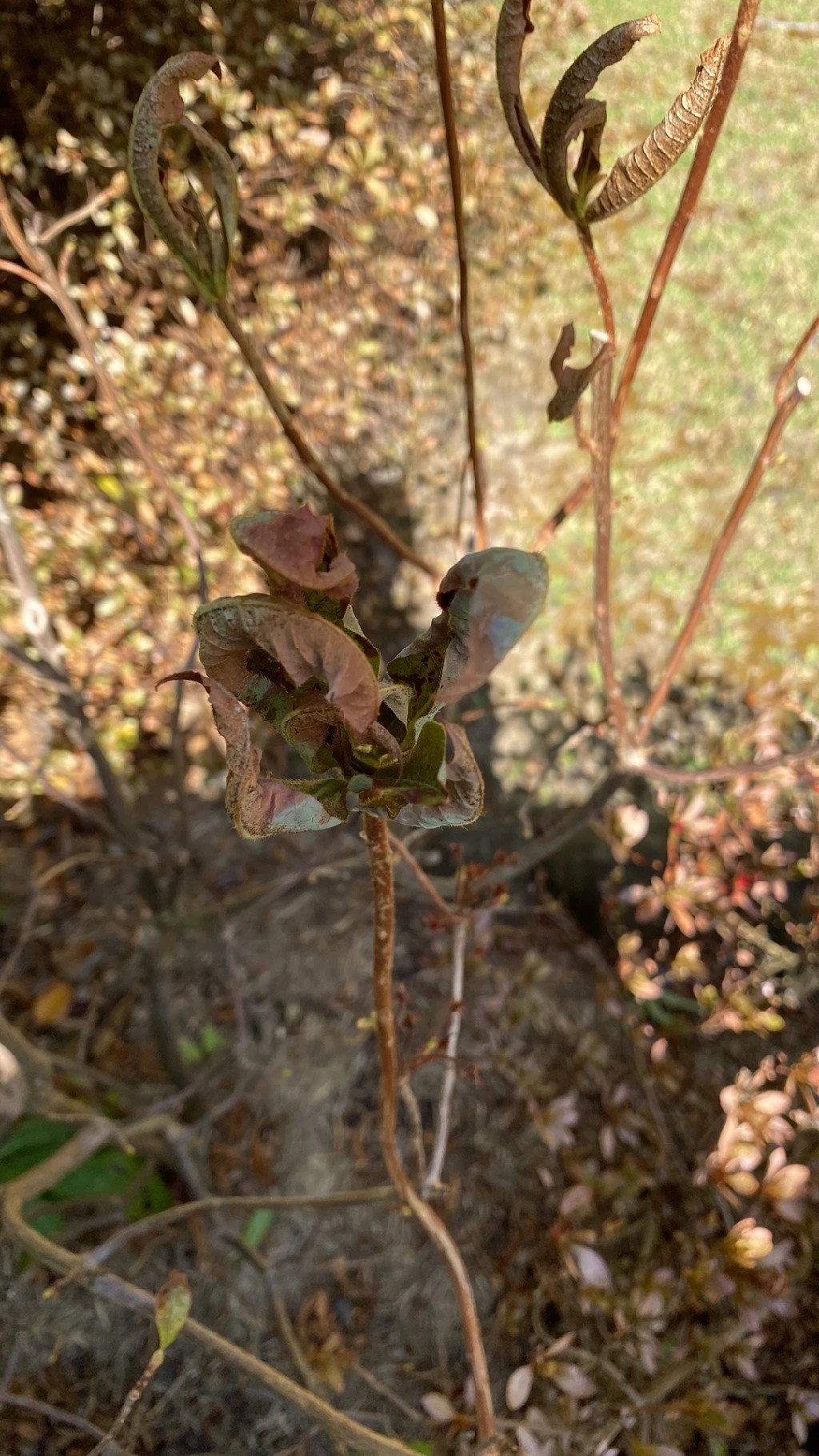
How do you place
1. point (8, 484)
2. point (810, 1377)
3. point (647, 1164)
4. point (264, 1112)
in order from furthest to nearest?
point (8, 484), point (264, 1112), point (647, 1164), point (810, 1377)

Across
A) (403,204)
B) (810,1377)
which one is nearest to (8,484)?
(403,204)

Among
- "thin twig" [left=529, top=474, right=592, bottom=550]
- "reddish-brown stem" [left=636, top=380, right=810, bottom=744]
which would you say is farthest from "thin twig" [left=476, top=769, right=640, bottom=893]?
"thin twig" [left=529, top=474, right=592, bottom=550]

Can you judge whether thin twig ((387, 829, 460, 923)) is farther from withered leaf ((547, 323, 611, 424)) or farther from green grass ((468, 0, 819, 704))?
green grass ((468, 0, 819, 704))

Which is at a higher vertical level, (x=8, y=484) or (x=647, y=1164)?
(x=8, y=484)

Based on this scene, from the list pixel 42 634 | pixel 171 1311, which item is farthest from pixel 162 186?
pixel 171 1311

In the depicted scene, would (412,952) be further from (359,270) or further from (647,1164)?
(359,270)

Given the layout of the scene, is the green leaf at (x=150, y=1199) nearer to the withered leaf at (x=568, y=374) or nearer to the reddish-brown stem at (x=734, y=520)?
the reddish-brown stem at (x=734, y=520)

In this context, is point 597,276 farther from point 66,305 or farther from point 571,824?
point 571,824
